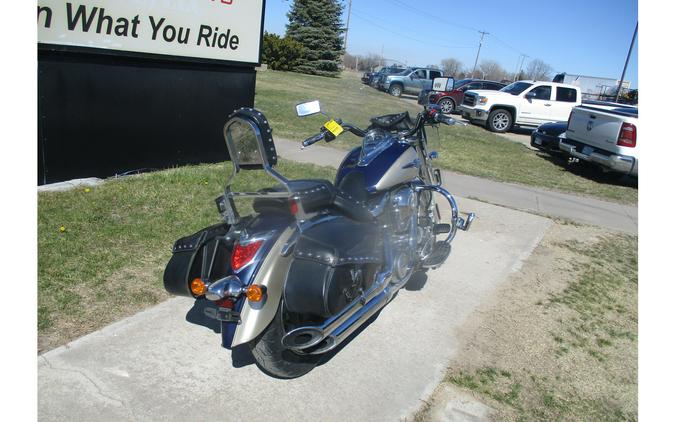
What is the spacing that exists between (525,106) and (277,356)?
1657cm

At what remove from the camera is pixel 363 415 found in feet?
9.18

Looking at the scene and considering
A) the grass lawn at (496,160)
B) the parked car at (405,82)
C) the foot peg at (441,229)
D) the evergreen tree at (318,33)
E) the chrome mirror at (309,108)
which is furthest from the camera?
the evergreen tree at (318,33)

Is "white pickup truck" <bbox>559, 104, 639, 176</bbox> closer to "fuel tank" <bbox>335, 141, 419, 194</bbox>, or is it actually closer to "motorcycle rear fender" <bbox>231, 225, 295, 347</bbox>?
"fuel tank" <bbox>335, 141, 419, 194</bbox>

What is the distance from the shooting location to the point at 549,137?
13227 millimetres

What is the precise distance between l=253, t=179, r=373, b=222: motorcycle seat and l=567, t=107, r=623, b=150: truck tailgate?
8.85 metres

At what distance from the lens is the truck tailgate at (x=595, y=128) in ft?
33.3

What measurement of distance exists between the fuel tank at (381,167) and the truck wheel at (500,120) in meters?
14.3

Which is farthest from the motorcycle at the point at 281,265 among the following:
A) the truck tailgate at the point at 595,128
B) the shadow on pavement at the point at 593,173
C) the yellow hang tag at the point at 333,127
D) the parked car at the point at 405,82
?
the parked car at the point at 405,82

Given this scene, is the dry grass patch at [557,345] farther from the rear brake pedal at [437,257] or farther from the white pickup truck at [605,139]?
the white pickup truck at [605,139]

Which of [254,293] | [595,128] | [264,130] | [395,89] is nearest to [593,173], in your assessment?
[595,128]

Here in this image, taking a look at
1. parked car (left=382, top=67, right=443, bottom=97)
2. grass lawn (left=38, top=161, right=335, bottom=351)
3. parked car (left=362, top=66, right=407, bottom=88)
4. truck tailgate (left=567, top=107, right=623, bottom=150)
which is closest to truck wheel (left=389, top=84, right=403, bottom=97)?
parked car (left=382, top=67, right=443, bottom=97)

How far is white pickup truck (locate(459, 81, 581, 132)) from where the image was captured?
17375 millimetres

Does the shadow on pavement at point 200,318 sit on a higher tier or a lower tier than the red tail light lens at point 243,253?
lower
